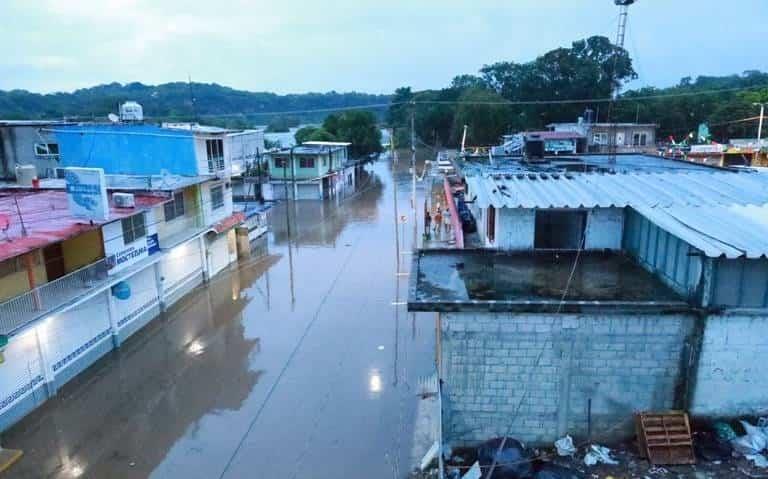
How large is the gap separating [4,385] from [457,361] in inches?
412

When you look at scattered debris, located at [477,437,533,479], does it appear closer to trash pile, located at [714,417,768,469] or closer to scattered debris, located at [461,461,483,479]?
scattered debris, located at [461,461,483,479]


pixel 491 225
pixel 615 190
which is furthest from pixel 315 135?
pixel 615 190

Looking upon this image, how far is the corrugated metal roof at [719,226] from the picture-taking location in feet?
26.3

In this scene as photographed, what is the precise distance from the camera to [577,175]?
45.3 ft

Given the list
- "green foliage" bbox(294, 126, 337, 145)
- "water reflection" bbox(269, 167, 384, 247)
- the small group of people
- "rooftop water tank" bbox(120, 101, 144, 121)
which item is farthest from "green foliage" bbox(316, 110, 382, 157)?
"rooftop water tank" bbox(120, 101, 144, 121)

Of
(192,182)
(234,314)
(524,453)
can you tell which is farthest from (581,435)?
(192,182)

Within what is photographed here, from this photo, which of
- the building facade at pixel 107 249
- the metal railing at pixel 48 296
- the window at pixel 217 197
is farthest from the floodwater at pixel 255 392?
the window at pixel 217 197

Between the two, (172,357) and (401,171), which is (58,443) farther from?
(401,171)

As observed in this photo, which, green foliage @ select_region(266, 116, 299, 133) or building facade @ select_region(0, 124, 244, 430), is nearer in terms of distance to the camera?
building facade @ select_region(0, 124, 244, 430)

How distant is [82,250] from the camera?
15156mm

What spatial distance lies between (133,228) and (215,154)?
7336 mm

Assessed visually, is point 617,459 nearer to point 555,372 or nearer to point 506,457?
point 555,372

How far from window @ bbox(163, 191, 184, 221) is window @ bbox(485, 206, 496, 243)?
1246 centimetres

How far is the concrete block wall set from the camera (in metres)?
8.39
